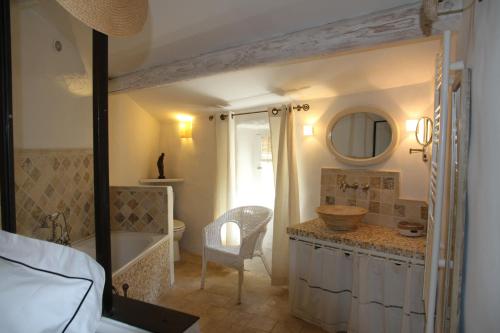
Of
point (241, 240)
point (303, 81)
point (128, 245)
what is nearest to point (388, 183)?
point (303, 81)

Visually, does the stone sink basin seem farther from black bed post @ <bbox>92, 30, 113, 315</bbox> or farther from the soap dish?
black bed post @ <bbox>92, 30, 113, 315</bbox>

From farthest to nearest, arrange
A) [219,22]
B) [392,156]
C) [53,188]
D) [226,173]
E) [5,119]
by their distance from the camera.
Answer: [226,173] < [53,188] < [392,156] < [219,22] < [5,119]

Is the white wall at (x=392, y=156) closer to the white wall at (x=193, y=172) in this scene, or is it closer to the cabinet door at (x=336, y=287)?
the cabinet door at (x=336, y=287)

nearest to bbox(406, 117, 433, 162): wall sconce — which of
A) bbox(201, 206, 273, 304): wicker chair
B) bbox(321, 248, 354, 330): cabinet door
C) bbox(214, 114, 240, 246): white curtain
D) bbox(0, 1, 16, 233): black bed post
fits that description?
bbox(321, 248, 354, 330): cabinet door

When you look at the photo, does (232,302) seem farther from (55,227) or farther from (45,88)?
(45,88)

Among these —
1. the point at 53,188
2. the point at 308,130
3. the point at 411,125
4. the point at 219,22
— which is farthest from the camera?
the point at 308,130

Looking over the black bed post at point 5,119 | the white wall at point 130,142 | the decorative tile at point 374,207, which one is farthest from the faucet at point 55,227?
the decorative tile at point 374,207

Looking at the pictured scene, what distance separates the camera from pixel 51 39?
99.3 inches

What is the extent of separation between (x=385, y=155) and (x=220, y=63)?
5.33ft

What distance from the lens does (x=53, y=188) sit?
8.38ft

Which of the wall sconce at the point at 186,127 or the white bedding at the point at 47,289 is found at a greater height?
the wall sconce at the point at 186,127

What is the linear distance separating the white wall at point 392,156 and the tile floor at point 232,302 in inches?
35.2

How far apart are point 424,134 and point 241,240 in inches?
73.1

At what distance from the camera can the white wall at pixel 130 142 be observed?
329 cm
